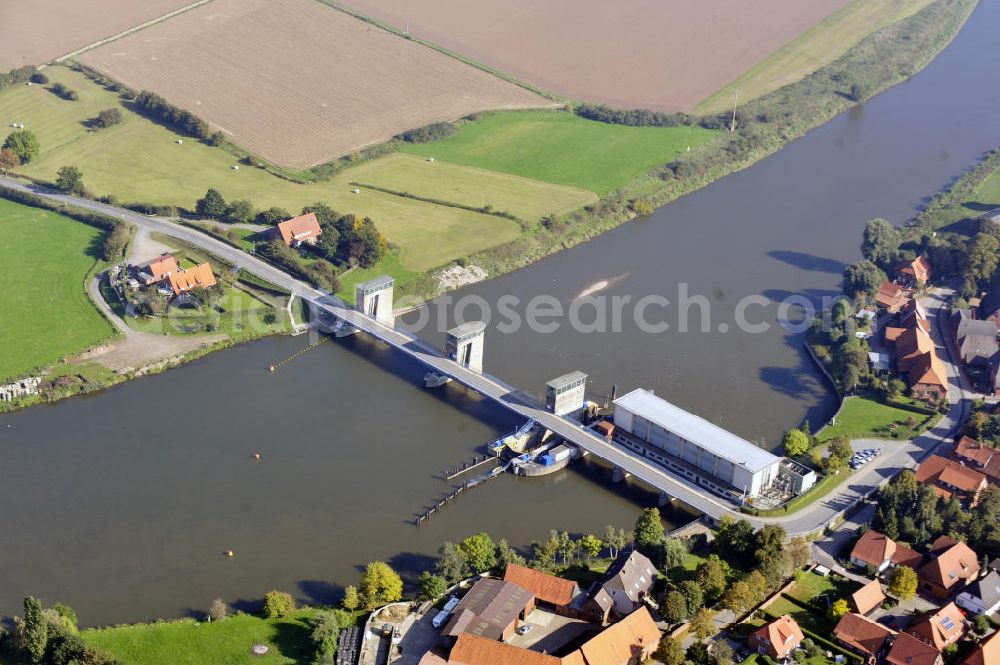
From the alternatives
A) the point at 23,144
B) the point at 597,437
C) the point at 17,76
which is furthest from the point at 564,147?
the point at 17,76

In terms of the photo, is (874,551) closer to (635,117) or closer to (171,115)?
(635,117)

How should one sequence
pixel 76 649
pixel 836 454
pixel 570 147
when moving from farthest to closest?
pixel 570 147 → pixel 836 454 → pixel 76 649

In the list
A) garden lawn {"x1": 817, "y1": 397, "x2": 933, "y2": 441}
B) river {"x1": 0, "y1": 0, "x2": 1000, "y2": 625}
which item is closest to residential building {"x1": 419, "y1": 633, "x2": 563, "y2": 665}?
river {"x1": 0, "y1": 0, "x2": 1000, "y2": 625}

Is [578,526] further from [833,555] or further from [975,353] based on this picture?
[975,353]

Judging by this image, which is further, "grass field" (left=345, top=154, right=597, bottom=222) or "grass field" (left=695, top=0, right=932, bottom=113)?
"grass field" (left=695, top=0, right=932, bottom=113)

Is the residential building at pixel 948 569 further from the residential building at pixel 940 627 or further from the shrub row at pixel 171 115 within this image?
the shrub row at pixel 171 115

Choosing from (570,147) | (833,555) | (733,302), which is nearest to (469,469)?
(833,555)

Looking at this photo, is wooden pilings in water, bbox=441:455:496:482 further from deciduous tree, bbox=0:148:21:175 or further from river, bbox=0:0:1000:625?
deciduous tree, bbox=0:148:21:175
